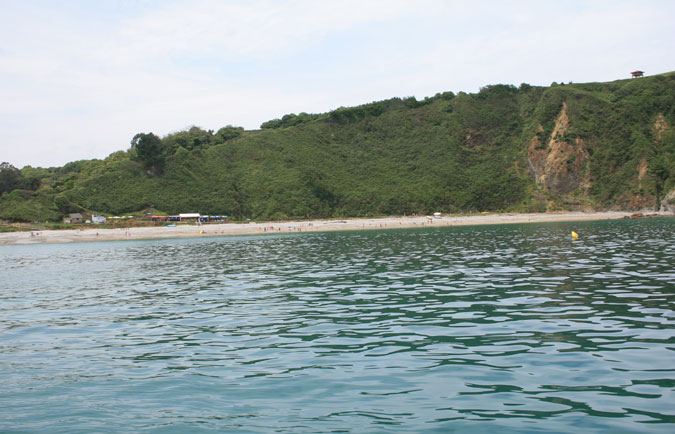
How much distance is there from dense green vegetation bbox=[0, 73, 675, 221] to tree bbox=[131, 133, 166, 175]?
1.12ft

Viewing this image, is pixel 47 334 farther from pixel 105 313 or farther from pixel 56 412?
pixel 56 412

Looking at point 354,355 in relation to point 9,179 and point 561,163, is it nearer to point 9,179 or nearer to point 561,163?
point 561,163

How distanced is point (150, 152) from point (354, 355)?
12177 centimetres

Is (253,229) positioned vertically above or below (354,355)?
above

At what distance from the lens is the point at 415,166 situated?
131625 mm

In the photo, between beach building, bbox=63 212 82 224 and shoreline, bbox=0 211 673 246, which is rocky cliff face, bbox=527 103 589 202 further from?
beach building, bbox=63 212 82 224

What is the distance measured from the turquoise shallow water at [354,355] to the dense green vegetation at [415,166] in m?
93.4

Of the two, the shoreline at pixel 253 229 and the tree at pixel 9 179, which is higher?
the tree at pixel 9 179

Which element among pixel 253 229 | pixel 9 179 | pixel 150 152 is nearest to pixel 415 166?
pixel 253 229

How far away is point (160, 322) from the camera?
1596 centimetres

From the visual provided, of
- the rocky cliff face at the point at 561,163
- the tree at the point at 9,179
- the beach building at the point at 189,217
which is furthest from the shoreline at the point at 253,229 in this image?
the tree at the point at 9,179

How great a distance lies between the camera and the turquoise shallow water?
7840 millimetres

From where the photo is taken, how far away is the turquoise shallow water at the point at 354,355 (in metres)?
7.84

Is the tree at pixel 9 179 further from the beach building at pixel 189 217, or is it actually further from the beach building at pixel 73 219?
the beach building at pixel 189 217
